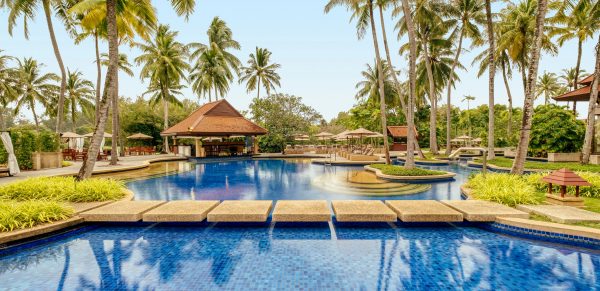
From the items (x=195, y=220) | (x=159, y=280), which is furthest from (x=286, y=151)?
(x=159, y=280)

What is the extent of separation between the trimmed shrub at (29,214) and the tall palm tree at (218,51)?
82.3 ft

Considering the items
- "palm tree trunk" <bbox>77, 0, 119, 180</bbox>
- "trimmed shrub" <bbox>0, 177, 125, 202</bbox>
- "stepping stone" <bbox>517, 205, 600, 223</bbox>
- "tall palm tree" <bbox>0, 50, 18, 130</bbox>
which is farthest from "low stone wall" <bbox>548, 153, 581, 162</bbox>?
"tall palm tree" <bbox>0, 50, 18, 130</bbox>

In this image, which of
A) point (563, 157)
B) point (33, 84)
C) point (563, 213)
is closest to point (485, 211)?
point (563, 213)

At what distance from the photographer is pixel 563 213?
20.5 feet

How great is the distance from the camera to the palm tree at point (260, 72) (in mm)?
34753

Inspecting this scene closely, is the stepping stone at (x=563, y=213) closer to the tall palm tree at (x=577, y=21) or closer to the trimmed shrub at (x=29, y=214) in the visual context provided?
the trimmed shrub at (x=29, y=214)

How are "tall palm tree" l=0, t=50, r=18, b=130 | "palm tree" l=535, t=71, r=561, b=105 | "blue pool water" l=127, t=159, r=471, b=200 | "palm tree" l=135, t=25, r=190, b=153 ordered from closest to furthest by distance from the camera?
"blue pool water" l=127, t=159, r=471, b=200, "palm tree" l=135, t=25, r=190, b=153, "tall palm tree" l=0, t=50, r=18, b=130, "palm tree" l=535, t=71, r=561, b=105

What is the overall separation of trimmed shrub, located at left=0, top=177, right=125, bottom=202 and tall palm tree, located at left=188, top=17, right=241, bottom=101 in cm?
2294

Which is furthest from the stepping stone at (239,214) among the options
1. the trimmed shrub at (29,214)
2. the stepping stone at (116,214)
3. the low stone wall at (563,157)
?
the low stone wall at (563,157)

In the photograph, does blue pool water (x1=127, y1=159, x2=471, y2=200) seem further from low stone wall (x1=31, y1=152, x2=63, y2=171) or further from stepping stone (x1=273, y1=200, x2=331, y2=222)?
low stone wall (x1=31, y1=152, x2=63, y2=171)

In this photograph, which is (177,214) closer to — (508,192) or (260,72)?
(508,192)

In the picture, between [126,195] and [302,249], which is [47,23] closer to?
[126,195]

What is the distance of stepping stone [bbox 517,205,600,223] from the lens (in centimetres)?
588

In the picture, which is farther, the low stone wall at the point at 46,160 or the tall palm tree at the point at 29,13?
the tall palm tree at the point at 29,13
